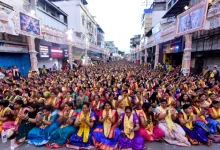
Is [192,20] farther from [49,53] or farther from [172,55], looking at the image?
[49,53]

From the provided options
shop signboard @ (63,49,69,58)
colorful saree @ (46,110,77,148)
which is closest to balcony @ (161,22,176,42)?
colorful saree @ (46,110,77,148)

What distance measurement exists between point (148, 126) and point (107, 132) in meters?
1.10

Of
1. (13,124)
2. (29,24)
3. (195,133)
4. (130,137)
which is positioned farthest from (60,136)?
(29,24)

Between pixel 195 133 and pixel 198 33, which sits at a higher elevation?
pixel 198 33

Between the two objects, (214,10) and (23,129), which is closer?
(23,129)

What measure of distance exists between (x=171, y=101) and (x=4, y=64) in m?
11.6

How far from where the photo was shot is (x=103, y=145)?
10.7 feet

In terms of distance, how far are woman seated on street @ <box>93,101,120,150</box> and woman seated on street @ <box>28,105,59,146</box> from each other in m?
1.15

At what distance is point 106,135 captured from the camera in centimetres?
346

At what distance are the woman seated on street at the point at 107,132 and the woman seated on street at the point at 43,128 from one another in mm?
1152

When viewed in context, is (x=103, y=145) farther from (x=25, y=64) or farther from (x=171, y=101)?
(x=25, y=64)

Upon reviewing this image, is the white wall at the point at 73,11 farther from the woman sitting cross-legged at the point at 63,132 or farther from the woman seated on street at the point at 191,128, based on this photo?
the woman seated on street at the point at 191,128

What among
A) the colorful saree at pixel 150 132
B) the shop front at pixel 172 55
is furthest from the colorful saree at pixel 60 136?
the shop front at pixel 172 55

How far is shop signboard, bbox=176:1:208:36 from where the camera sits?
7566mm
